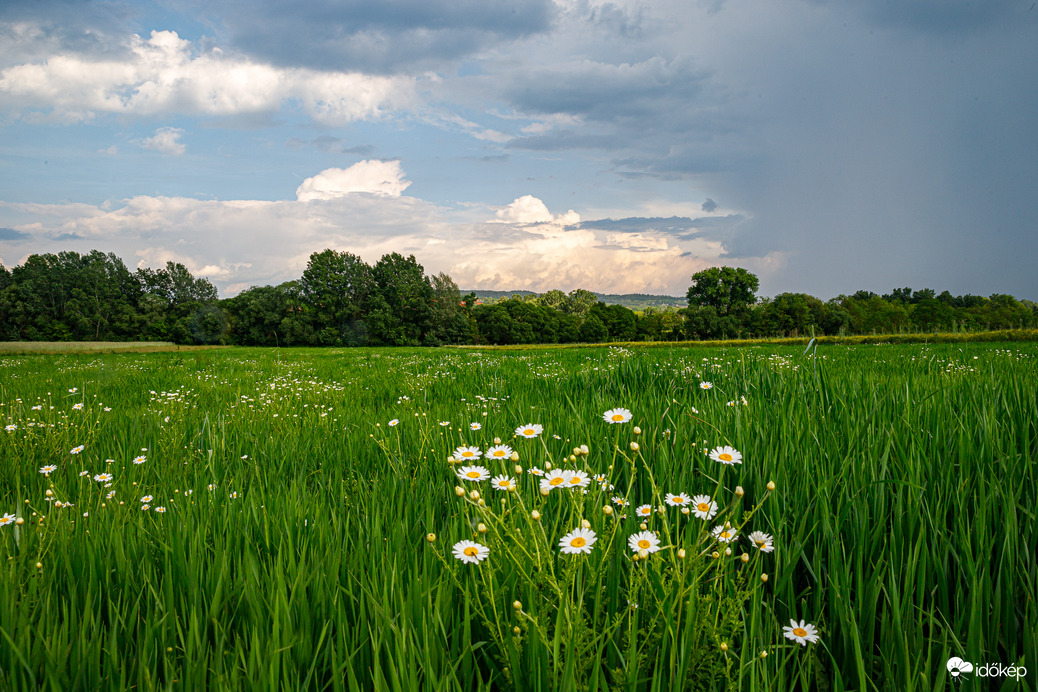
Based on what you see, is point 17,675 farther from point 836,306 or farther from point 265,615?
point 836,306

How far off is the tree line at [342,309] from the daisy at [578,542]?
77.3 metres

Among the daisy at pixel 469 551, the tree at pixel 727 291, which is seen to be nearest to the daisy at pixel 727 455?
the daisy at pixel 469 551

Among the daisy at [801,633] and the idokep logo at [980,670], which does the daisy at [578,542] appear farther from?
the idokep logo at [980,670]

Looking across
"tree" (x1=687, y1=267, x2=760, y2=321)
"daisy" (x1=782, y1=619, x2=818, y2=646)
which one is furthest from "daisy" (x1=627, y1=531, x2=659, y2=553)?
"tree" (x1=687, y1=267, x2=760, y2=321)

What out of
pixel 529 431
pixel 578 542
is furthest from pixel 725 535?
pixel 529 431

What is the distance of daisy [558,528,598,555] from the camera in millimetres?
1195

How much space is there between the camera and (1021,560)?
1.61m

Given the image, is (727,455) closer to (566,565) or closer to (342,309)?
(566,565)

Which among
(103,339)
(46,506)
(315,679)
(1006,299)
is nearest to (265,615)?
(315,679)

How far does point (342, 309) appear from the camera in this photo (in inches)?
3150

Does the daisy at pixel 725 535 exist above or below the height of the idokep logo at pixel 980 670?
above

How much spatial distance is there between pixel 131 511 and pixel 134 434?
237 centimetres

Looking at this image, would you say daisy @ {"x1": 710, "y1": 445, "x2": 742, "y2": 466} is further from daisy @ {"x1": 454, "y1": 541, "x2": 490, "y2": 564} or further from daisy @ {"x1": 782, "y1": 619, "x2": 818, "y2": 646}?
daisy @ {"x1": 454, "y1": 541, "x2": 490, "y2": 564}

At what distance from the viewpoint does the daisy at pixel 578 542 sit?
1195mm
